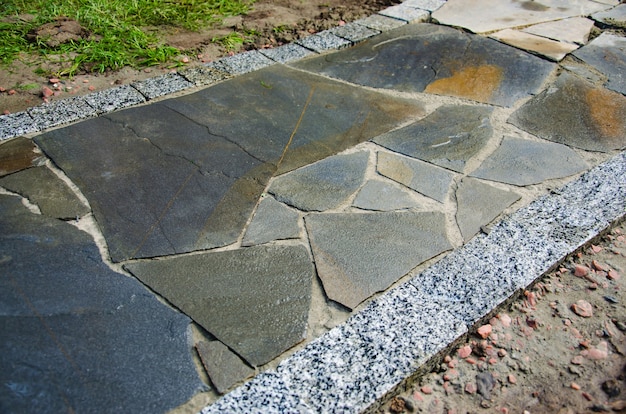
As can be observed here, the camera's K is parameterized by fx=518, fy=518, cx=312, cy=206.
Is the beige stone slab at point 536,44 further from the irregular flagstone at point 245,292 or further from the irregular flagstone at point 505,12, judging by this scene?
the irregular flagstone at point 245,292

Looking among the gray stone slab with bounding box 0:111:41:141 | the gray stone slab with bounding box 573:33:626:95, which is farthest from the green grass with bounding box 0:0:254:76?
the gray stone slab with bounding box 573:33:626:95

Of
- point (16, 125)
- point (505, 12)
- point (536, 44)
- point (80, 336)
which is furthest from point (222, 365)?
point (505, 12)

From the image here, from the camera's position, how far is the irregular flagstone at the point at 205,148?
248 centimetres

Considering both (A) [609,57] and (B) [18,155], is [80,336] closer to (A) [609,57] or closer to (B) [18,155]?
(B) [18,155]

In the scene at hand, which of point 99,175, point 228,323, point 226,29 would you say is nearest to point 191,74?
point 226,29

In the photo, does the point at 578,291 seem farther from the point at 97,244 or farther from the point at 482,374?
the point at 97,244

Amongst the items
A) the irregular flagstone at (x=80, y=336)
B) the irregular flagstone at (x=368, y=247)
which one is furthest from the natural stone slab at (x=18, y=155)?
the irregular flagstone at (x=368, y=247)

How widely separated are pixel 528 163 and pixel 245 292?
1.86 metres

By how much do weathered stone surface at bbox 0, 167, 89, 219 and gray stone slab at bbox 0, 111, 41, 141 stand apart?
17.4 inches

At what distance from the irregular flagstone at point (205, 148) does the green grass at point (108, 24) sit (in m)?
0.81

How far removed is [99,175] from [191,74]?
1.29 metres

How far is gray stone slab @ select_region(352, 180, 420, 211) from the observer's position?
2.65 m

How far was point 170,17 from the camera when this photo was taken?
4.66 metres

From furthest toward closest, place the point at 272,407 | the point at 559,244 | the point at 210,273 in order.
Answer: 1. the point at 559,244
2. the point at 210,273
3. the point at 272,407
